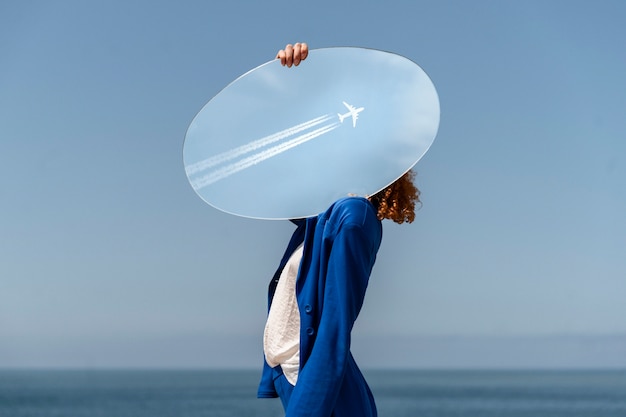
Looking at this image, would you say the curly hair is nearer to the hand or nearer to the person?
the person

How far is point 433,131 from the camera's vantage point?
1.97m

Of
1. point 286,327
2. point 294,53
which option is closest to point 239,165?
point 294,53

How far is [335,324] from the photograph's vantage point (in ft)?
6.05

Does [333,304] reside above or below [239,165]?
below

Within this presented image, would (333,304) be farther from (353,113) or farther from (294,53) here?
(294,53)

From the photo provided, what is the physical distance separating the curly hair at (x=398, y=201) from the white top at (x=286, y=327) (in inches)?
7.6

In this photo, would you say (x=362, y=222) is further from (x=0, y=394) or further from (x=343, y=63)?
(x=0, y=394)

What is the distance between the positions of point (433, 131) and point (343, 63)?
28cm

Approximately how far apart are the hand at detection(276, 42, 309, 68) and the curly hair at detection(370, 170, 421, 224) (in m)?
0.34

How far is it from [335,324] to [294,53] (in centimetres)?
62

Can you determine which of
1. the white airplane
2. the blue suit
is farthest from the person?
the white airplane

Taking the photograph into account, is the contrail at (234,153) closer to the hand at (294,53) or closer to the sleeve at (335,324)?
the hand at (294,53)

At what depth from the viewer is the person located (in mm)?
1813

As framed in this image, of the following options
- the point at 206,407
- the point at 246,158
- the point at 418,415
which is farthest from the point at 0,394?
the point at 246,158
